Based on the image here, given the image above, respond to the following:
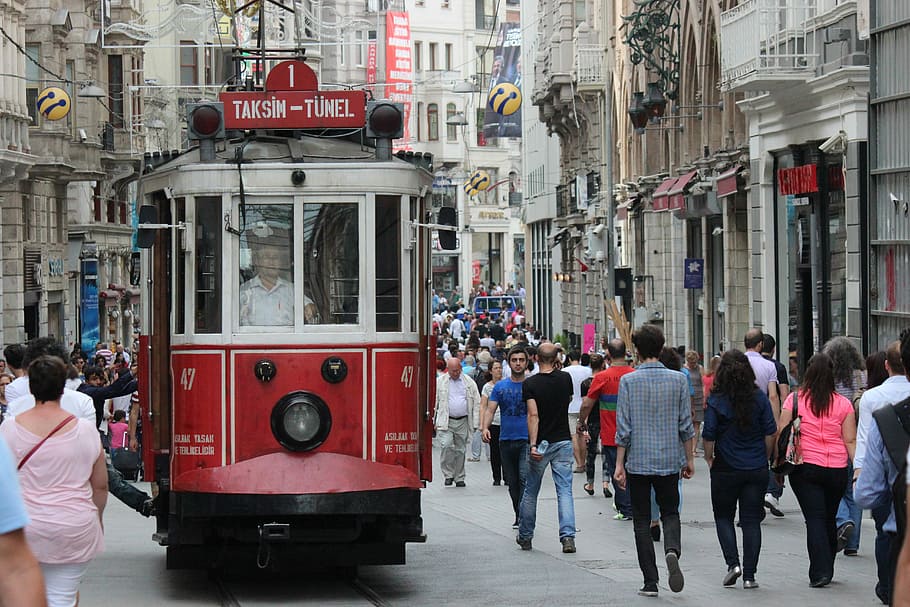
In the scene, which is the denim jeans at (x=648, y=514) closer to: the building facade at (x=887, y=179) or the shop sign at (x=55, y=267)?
the building facade at (x=887, y=179)

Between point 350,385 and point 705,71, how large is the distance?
21.2 metres

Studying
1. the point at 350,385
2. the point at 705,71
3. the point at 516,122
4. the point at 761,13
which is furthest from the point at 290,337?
Result: the point at 516,122

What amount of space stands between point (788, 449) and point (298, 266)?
3.45m

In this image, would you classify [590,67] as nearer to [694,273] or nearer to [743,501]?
[694,273]

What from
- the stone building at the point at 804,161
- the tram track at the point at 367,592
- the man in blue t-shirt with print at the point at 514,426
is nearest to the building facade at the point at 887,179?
the stone building at the point at 804,161

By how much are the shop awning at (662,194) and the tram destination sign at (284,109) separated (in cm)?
2171

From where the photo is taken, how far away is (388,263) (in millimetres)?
12008

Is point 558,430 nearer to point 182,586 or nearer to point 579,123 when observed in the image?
point 182,586

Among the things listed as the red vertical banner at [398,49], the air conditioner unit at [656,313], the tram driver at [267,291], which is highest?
the red vertical banner at [398,49]

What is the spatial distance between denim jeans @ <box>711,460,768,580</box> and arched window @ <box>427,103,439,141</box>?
84083 mm

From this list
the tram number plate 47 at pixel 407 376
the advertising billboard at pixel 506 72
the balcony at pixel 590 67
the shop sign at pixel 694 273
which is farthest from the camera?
the advertising billboard at pixel 506 72

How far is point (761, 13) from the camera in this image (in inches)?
942

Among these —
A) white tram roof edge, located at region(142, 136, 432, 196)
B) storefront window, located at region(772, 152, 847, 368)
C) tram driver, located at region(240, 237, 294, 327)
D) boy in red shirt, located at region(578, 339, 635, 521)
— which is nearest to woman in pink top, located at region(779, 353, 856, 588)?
white tram roof edge, located at region(142, 136, 432, 196)

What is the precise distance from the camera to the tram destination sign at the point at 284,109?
11945mm
